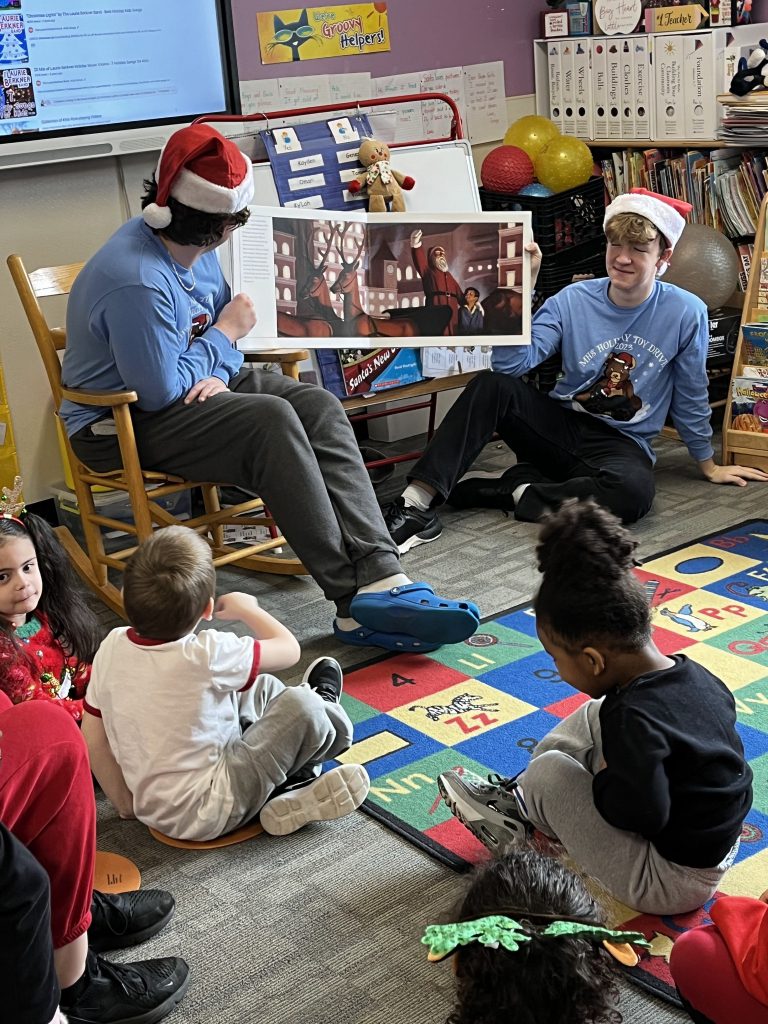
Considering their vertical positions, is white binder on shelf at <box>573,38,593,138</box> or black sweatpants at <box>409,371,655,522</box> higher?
white binder on shelf at <box>573,38,593,138</box>

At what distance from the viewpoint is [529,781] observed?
5.61ft

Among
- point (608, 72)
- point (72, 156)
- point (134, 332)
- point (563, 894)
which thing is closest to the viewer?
point (563, 894)

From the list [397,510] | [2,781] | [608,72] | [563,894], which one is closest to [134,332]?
[397,510]

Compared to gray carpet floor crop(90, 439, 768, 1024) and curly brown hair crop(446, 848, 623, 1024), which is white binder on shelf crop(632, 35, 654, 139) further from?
curly brown hair crop(446, 848, 623, 1024)

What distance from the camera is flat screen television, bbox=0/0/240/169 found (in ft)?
10.4

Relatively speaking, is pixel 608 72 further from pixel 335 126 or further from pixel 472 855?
pixel 472 855

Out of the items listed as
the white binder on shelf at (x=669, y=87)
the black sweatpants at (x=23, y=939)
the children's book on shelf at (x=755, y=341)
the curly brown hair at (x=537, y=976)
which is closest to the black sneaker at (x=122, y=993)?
the black sweatpants at (x=23, y=939)

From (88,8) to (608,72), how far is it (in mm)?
1802

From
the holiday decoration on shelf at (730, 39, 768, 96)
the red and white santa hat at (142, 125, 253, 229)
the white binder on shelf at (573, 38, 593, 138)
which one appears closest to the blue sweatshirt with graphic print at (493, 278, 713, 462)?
the holiday decoration on shelf at (730, 39, 768, 96)

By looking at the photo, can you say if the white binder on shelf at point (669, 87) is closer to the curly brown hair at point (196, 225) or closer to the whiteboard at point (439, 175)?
the whiteboard at point (439, 175)

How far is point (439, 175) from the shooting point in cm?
352

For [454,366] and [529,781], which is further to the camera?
[454,366]

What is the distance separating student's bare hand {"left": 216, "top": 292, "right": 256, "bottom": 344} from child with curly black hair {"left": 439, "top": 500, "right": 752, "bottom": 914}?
1338 millimetres

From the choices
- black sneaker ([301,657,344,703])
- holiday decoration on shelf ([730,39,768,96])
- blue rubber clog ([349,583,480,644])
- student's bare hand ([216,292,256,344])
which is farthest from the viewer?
holiday decoration on shelf ([730,39,768,96])
